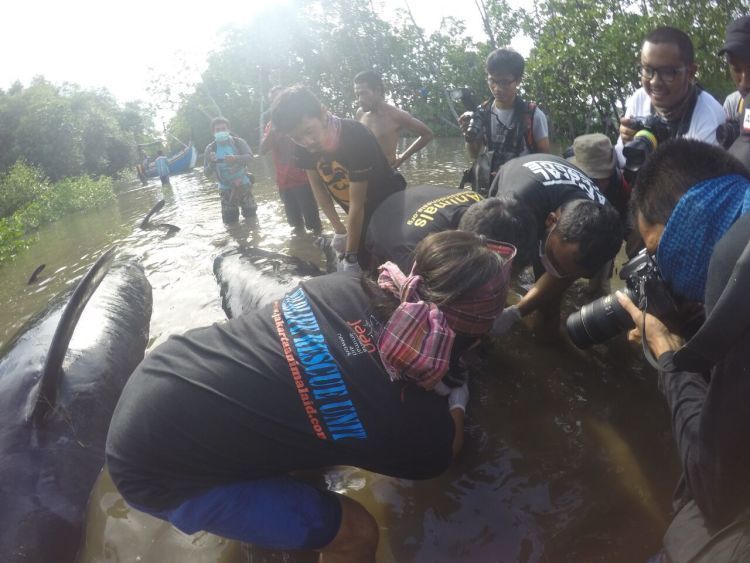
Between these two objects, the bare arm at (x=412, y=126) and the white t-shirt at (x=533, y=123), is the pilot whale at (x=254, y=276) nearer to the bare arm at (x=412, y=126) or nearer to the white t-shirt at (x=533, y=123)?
the bare arm at (x=412, y=126)

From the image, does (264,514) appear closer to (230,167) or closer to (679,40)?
(679,40)

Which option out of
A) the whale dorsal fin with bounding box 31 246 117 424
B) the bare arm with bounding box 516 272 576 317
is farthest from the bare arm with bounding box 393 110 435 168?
the whale dorsal fin with bounding box 31 246 117 424

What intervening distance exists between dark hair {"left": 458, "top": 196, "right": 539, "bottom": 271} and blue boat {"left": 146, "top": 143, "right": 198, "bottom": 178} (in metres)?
23.6

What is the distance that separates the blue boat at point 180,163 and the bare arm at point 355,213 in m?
22.2

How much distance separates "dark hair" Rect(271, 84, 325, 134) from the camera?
2.86m

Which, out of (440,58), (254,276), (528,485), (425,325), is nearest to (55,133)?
(440,58)

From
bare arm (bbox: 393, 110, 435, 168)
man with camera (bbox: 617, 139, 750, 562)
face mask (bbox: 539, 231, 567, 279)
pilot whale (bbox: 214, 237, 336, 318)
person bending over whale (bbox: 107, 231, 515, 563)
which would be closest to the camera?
man with camera (bbox: 617, 139, 750, 562)

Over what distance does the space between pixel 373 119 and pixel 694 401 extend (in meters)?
3.71

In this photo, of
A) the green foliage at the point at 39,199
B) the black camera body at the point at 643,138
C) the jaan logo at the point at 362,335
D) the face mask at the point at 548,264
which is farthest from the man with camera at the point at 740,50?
the green foliage at the point at 39,199

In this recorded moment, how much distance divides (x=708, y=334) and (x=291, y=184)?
18.4ft

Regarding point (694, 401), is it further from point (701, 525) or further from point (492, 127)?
point (492, 127)

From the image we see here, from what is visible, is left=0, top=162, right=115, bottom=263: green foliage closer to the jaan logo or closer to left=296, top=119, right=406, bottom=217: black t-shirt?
left=296, top=119, right=406, bottom=217: black t-shirt

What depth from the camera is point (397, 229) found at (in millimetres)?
2543

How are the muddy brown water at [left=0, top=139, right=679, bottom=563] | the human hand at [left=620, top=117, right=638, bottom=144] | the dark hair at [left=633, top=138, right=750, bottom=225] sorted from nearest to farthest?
1. the dark hair at [left=633, top=138, right=750, bottom=225]
2. the muddy brown water at [left=0, top=139, right=679, bottom=563]
3. the human hand at [left=620, top=117, right=638, bottom=144]
